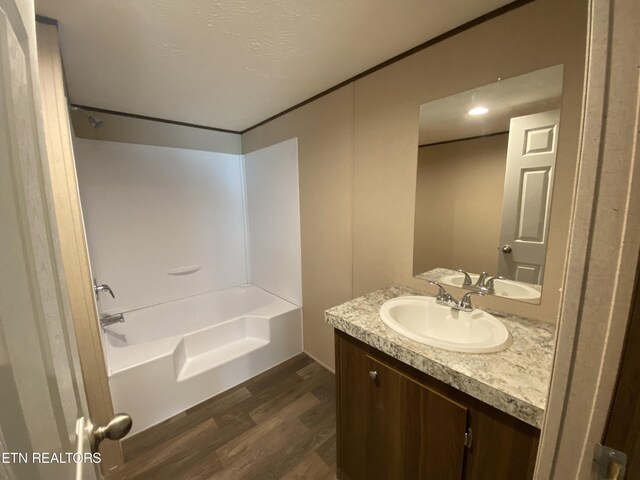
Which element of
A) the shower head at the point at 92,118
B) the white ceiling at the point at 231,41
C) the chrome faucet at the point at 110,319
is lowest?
the chrome faucet at the point at 110,319

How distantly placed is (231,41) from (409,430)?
198cm

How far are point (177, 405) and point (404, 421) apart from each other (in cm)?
169

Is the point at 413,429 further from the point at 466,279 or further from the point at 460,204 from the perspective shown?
the point at 460,204

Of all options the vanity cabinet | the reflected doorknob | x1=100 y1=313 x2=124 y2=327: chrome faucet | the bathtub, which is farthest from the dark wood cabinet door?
x1=100 y1=313 x2=124 y2=327: chrome faucet

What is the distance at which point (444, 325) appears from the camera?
1302mm

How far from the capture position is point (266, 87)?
1.86 metres

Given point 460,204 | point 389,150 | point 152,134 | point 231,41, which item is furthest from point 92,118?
point 460,204

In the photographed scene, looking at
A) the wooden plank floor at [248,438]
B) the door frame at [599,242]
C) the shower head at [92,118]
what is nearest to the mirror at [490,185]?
the door frame at [599,242]

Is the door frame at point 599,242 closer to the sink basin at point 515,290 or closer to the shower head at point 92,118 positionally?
the sink basin at point 515,290

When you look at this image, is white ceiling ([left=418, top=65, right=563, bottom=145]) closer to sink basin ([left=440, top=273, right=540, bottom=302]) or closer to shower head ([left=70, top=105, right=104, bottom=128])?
sink basin ([left=440, top=273, right=540, bottom=302])

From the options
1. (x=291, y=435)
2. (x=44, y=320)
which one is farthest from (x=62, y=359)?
(x=291, y=435)

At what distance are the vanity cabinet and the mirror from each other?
0.64 metres

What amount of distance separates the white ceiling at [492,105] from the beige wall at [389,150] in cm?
4

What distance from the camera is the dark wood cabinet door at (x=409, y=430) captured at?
89cm
